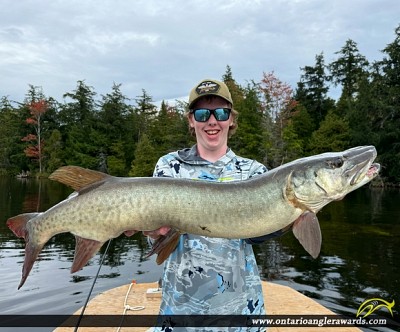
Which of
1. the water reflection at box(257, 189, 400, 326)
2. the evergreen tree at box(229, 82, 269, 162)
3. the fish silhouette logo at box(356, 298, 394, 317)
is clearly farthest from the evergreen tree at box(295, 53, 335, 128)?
the fish silhouette logo at box(356, 298, 394, 317)

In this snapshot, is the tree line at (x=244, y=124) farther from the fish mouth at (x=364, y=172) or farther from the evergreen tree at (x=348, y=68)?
the fish mouth at (x=364, y=172)

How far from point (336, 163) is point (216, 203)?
912 millimetres

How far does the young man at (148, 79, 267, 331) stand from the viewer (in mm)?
2855

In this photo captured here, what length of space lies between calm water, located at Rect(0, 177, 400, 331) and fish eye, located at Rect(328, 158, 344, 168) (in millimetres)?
6891

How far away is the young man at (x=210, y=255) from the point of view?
2.86 metres

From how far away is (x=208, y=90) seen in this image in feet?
10.4

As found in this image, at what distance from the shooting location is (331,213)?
24.2 meters

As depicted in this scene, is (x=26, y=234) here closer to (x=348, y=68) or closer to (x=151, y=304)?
(x=151, y=304)

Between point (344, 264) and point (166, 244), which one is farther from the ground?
point (166, 244)

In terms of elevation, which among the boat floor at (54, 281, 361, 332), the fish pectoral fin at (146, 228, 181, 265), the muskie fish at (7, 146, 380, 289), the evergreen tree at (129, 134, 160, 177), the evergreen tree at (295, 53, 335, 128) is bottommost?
the boat floor at (54, 281, 361, 332)

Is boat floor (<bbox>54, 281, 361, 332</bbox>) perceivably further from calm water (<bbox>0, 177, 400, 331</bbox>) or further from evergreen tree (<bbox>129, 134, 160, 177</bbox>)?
evergreen tree (<bbox>129, 134, 160, 177</bbox>)

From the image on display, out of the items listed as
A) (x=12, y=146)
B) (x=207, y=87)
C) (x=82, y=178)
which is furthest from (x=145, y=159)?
(x=82, y=178)

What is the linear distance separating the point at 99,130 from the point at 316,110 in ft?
107

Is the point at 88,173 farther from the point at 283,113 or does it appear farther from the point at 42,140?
the point at 42,140
